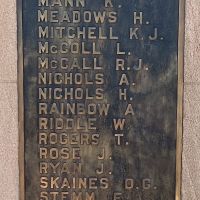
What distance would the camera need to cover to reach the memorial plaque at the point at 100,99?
275 cm

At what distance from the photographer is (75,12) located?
8.97 feet

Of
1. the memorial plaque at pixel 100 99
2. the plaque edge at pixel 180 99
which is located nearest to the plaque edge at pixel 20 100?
the memorial plaque at pixel 100 99

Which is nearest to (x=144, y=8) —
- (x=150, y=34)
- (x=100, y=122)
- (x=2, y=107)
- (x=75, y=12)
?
(x=150, y=34)

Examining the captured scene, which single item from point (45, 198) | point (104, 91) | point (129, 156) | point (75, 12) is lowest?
point (45, 198)

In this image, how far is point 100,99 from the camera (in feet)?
9.18

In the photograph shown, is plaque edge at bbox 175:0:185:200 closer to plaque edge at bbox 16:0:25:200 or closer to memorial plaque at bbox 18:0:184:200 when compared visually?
memorial plaque at bbox 18:0:184:200

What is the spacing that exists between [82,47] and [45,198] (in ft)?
2.88

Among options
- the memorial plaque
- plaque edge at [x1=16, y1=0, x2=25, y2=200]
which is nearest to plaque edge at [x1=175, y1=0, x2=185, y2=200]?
the memorial plaque

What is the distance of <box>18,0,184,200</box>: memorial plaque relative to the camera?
2.75 m

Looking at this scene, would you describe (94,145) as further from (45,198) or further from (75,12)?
(75,12)

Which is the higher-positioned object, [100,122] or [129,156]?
[100,122]

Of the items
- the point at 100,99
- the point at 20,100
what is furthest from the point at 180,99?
the point at 20,100

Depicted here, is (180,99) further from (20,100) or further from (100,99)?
(20,100)

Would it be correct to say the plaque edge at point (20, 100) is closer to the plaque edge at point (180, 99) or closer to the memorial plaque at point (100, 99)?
the memorial plaque at point (100, 99)
